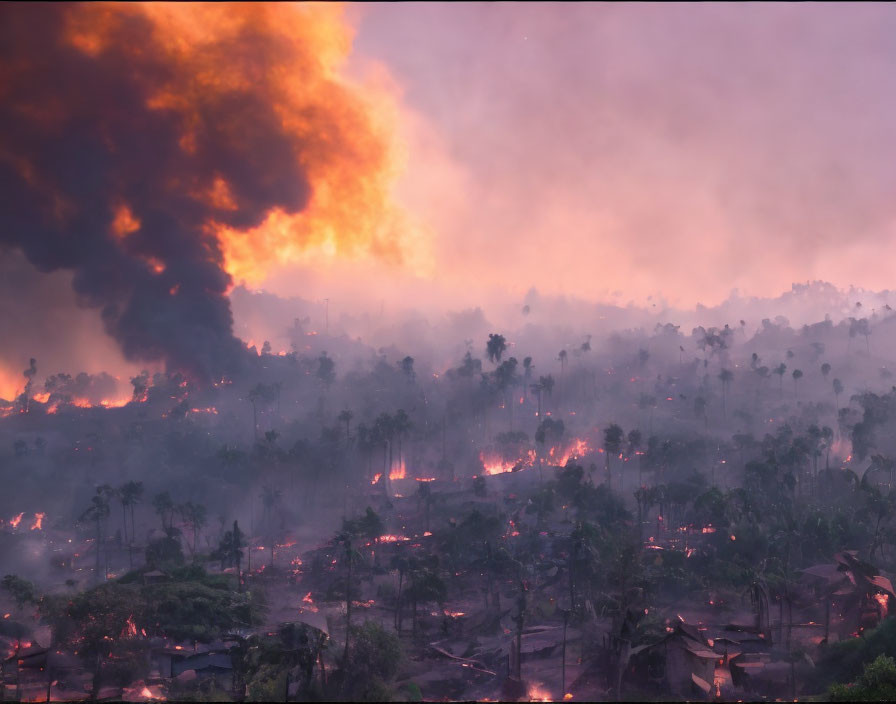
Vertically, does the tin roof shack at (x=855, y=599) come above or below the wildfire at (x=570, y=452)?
below

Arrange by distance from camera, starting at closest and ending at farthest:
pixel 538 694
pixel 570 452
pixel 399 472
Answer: pixel 538 694 < pixel 570 452 < pixel 399 472

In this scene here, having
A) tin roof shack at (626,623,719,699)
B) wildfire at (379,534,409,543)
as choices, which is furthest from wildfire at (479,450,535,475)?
tin roof shack at (626,623,719,699)

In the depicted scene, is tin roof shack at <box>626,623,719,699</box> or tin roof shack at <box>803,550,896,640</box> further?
tin roof shack at <box>803,550,896,640</box>

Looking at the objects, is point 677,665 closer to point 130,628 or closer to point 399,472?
point 130,628

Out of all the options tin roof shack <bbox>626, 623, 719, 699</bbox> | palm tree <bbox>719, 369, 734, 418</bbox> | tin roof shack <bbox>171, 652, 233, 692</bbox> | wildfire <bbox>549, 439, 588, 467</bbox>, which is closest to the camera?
tin roof shack <bbox>626, 623, 719, 699</bbox>

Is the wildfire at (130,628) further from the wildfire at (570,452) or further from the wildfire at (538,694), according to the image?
the wildfire at (570,452)

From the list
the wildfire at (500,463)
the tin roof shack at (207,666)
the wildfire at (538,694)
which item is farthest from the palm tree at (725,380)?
the tin roof shack at (207,666)

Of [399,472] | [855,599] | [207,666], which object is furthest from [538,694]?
[399,472]

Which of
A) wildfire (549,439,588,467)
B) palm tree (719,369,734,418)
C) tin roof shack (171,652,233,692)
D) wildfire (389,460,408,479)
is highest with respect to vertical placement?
palm tree (719,369,734,418)

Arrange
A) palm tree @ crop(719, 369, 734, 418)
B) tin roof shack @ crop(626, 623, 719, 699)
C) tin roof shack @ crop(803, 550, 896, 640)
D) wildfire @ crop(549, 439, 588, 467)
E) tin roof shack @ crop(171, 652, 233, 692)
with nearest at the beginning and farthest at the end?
tin roof shack @ crop(626, 623, 719, 699) → tin roof shack @ crop(171, 652, 233, 692) → tin roof shack @ crop(803, 550, 896, 640) → wildfire @ crop(549, 439, 588, 467) → palm tree @ crop(719, 369, 734, 418)

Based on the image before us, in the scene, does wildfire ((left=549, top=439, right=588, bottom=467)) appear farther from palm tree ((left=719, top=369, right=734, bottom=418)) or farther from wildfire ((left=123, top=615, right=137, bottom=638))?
wildfire ((left=123, top=615, right=137, bottom=638))
